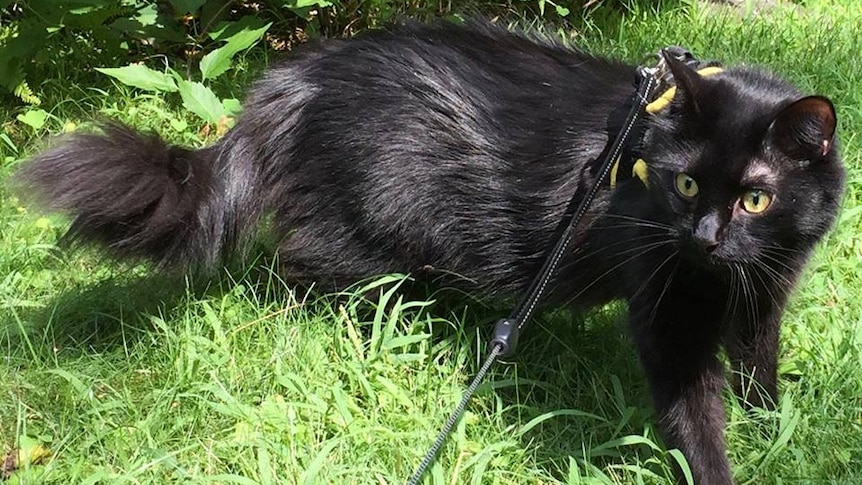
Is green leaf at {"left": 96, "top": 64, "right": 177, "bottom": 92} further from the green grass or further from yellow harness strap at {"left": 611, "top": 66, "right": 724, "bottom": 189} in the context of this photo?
yellow harness strap at {"left": 611, "top": 66, "right": 724, "bottom": 189}

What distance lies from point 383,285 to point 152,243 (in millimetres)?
761

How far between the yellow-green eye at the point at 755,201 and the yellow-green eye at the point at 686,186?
4.6 inches

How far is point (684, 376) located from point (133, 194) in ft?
5.54


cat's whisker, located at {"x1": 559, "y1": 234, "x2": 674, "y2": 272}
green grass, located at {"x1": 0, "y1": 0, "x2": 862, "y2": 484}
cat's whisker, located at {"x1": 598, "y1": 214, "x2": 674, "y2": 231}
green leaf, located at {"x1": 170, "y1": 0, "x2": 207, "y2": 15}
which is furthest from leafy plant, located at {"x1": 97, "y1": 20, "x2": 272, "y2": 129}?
cat's whisker, located at {"x1": 598, "y1": 214, "x2": 674, "y2": 231}

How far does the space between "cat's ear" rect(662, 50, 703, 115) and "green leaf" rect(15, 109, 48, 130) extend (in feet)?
9.18

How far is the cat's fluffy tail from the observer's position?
263 centimetres

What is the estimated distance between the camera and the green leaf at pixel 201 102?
3.56 m

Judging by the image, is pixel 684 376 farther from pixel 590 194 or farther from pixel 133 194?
pixel 133 194

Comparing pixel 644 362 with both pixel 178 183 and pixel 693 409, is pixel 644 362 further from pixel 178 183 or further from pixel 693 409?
pixel 178 183

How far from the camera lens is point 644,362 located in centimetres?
238

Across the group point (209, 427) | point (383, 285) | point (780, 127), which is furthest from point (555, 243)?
point (209, 427)

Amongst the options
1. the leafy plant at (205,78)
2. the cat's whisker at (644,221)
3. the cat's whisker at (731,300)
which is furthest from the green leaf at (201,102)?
the cat's whisker at (731,300)

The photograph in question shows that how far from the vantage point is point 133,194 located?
2666 mm

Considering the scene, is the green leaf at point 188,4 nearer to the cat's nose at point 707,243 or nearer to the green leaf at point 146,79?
the green leaf at point 146,79
